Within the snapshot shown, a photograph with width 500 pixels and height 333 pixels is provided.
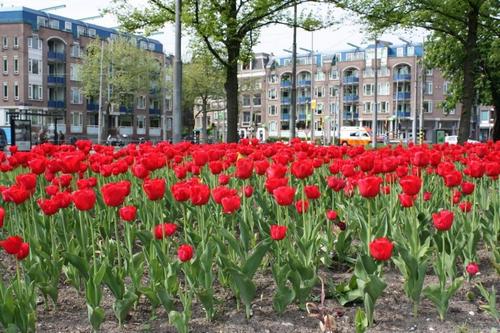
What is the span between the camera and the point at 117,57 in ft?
183

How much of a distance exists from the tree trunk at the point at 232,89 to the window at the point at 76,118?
50.8 metres

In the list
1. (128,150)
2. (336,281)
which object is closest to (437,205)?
(336,281)

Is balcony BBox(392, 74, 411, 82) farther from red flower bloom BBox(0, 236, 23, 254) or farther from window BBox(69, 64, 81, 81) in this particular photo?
red flower bloom BBox(0, 236, 23, 254)

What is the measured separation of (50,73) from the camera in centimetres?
6400

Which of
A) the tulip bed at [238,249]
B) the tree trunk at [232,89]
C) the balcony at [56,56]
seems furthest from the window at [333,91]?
the tulip bed at [238,249]

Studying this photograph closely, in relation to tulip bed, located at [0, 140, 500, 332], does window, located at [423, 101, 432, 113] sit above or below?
above

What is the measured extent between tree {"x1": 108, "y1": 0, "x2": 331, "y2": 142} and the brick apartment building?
55373mm

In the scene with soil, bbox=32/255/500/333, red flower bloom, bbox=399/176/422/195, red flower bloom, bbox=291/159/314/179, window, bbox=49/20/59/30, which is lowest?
soil, bbox=32/255/500/333

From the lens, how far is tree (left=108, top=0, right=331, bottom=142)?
1769cm

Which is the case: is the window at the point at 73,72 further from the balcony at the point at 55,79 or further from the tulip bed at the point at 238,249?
the tulip bed at the point at 238,249

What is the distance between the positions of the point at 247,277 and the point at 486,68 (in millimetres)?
29681

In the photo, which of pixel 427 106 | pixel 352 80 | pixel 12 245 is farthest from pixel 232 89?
pixel 352 80

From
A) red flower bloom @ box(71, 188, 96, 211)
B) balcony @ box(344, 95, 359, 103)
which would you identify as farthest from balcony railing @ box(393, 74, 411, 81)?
red flower bloom @ box(71, 188, 96, 211)

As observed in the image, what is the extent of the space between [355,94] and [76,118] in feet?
140
